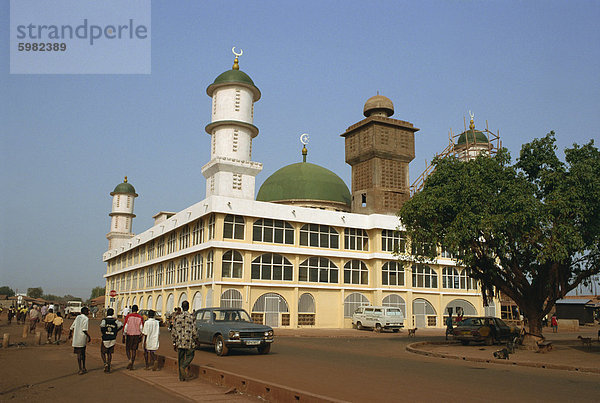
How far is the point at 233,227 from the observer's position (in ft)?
118

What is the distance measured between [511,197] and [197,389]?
14.2 metres

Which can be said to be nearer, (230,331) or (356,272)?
(230,331)

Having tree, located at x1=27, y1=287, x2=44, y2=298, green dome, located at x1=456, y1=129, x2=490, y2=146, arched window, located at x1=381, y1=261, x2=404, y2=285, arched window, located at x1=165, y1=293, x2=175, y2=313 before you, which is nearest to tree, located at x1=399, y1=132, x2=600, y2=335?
arched window, located at x1=381, y1=261, x2=404, y2=285

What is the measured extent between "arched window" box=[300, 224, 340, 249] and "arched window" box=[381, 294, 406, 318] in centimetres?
606

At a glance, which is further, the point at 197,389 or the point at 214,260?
the point at 214,260

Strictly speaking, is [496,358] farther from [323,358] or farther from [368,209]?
[368,209]

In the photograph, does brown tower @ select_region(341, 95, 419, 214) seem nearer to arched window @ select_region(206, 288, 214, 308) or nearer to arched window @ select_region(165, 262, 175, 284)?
arched window @ select_region(206, 288, 214, 308)

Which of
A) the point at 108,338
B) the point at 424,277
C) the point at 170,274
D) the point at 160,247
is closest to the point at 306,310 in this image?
the point at 424,277

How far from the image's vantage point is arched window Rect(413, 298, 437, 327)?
4266cm

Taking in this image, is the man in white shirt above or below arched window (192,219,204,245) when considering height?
below

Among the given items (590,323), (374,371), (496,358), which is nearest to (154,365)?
(374,371)

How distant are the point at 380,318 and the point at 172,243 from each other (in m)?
19.8

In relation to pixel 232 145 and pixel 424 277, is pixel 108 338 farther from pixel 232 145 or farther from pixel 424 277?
pixel 424 277

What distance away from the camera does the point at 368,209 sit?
4525 centimetres
